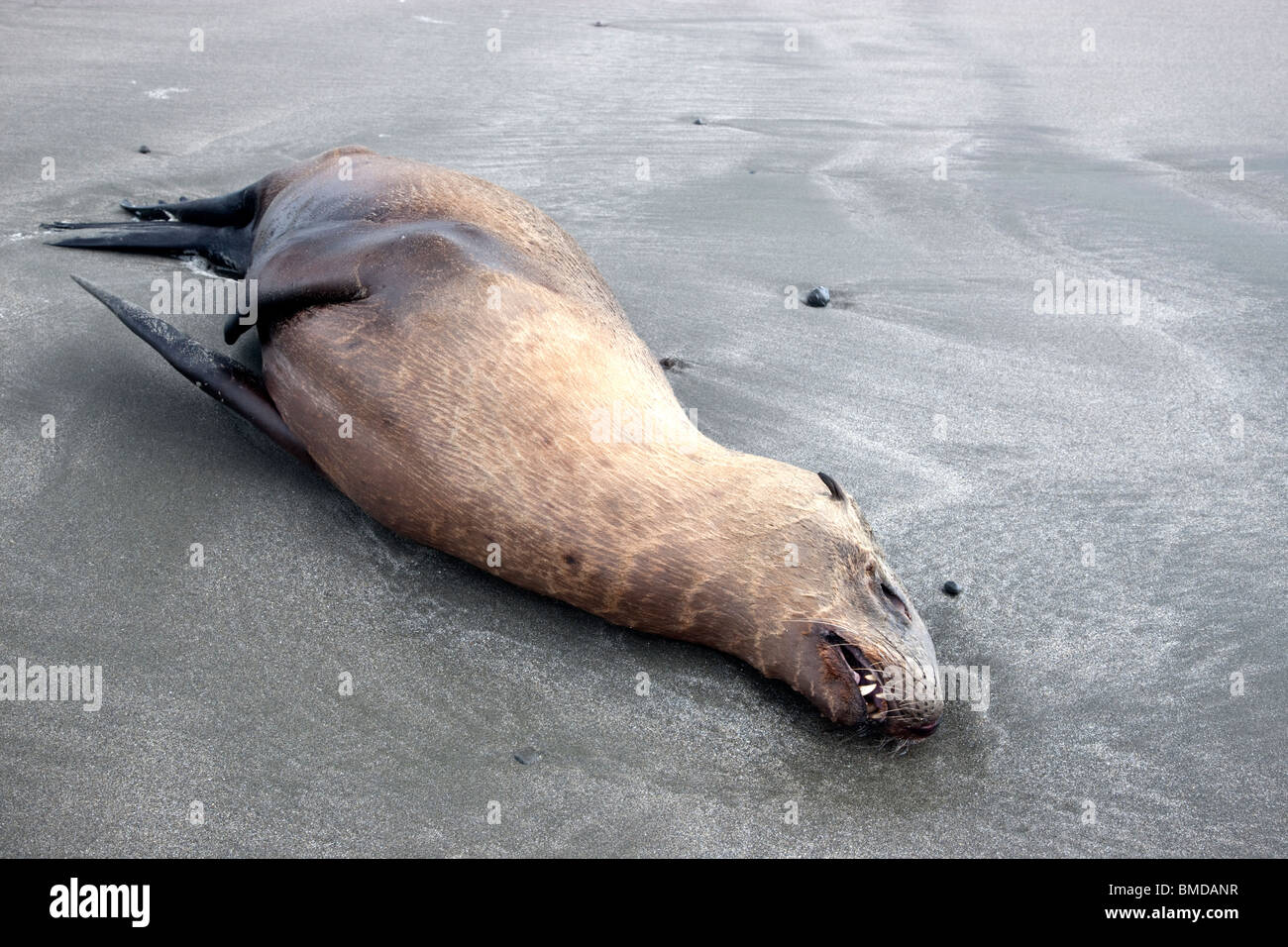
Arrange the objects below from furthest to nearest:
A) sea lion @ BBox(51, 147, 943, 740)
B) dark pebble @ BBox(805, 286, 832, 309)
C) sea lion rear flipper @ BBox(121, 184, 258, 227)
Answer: dark pebble @ BBox(805, 286, 832, 309) < sea lion rear flipper @ BBox(121, 184, 258, 227) < sea lion @ BBox(51, 147, 943, 740)

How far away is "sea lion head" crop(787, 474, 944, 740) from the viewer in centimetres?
273

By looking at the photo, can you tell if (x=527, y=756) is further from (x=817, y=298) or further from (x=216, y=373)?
(x=817, y=298)

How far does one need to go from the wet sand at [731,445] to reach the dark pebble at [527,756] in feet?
0.13

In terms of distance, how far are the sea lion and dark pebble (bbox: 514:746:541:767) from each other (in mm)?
435

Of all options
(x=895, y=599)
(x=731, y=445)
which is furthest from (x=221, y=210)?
(x=895, y=599)

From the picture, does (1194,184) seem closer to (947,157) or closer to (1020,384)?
(947,157)

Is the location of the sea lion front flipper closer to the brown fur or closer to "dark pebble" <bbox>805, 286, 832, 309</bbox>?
the brown fur

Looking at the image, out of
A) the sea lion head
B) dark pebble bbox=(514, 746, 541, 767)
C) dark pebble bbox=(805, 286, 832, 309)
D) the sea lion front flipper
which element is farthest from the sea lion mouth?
dark pebble bbox=(805, 286, 832, 309)

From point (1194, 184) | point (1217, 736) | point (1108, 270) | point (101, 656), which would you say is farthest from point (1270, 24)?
point (101, 656)

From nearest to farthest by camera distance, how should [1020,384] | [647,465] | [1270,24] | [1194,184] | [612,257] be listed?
1. [647,465]
2. [1020,384]
3. [612,257]
4. [1194,184]
5. [1270,24]

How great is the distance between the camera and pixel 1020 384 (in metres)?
4.53

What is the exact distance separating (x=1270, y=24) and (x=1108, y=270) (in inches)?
223

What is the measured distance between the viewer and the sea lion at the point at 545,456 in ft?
9.34
